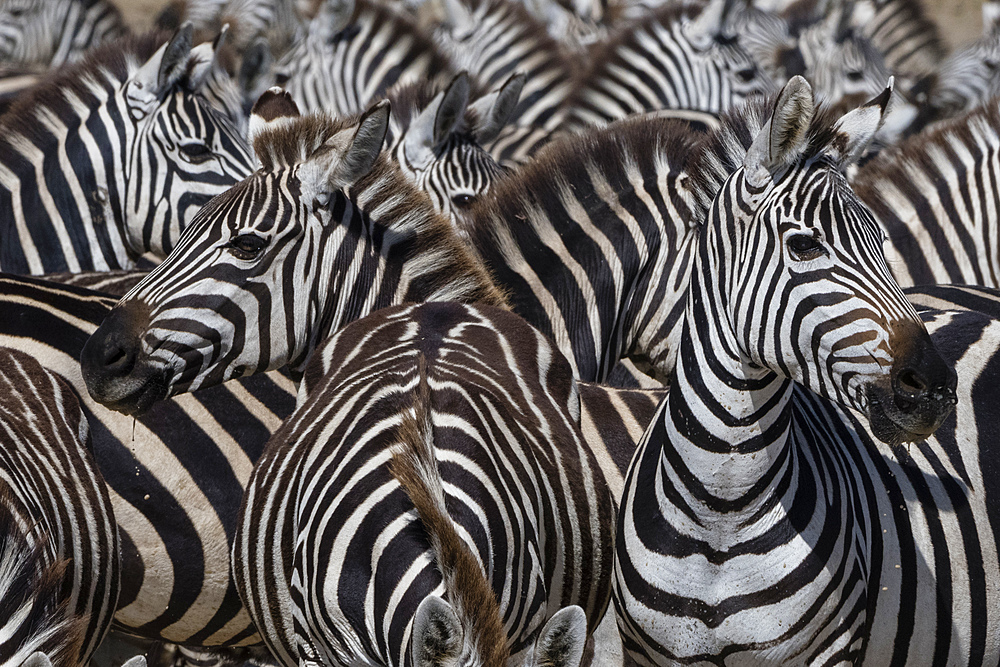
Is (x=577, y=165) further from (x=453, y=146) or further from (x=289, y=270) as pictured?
(x=289, y=270)

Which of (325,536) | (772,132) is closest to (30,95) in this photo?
(325,536)

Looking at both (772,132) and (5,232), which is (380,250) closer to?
→ (772,132)

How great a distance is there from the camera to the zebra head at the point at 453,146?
5.83 metres

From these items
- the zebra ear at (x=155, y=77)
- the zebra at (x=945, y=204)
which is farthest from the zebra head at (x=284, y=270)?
the zebra at (x=945, y=204)

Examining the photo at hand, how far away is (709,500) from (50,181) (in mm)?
3771

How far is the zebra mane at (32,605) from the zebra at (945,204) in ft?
14.3

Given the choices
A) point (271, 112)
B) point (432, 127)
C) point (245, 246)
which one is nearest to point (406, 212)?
point (245, 246)

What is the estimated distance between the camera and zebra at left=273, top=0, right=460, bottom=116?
8625 mm

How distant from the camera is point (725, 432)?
3053 millimetres

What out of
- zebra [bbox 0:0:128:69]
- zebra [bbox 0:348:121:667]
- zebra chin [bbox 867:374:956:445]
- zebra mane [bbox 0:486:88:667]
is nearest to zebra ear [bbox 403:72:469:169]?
zebra [bbox 0:348:121:667]

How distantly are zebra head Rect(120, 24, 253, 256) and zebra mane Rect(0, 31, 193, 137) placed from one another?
0.16 meters

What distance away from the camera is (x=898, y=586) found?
10.3 ft

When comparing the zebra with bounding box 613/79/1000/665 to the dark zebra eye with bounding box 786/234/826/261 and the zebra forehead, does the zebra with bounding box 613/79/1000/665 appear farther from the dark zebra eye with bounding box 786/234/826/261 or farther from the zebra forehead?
the zebra forehead

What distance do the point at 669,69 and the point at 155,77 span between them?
14.9 ft
